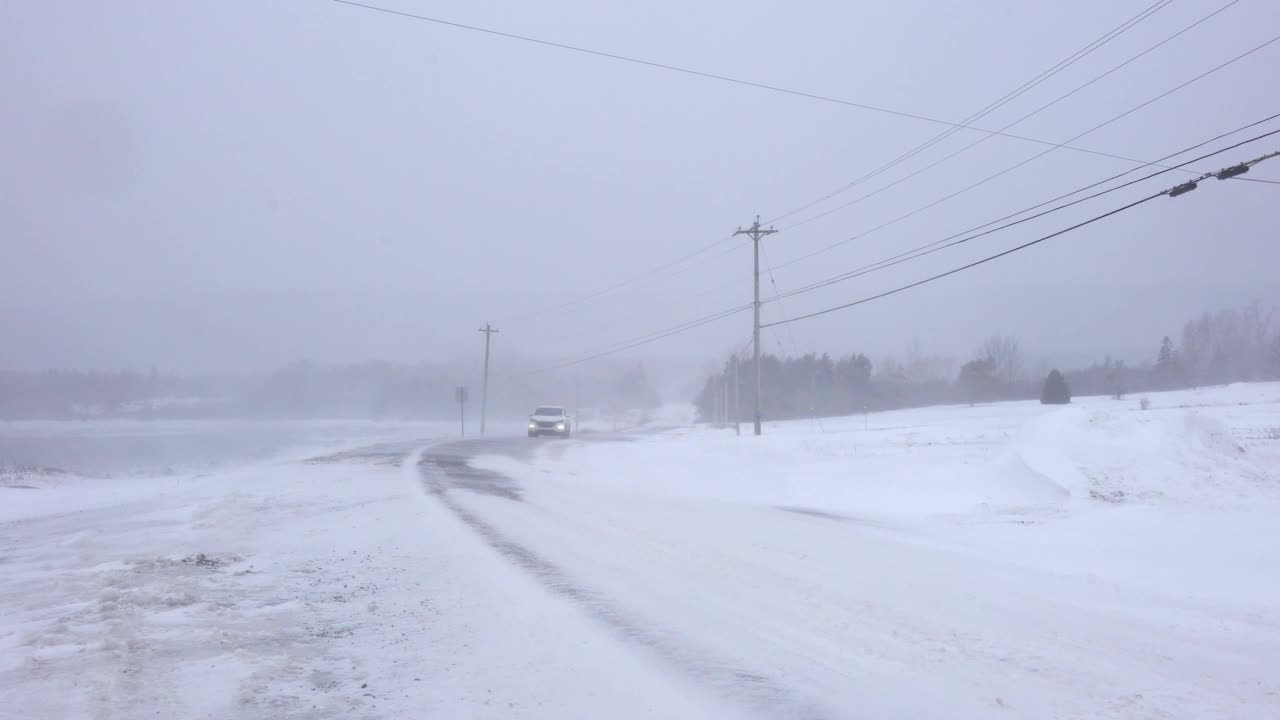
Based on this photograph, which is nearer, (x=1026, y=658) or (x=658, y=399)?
(x=1026, y=658)

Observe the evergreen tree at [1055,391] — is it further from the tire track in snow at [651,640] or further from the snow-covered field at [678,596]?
the tire track in snow at [651,640]

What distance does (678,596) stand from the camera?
858 cm

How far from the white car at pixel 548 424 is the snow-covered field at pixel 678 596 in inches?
1193

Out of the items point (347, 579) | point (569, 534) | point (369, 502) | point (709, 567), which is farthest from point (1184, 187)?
point (369, 502)

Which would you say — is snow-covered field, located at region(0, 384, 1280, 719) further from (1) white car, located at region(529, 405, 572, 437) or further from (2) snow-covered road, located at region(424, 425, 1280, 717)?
(1) white car, located at region(529, 405, 572, 437)

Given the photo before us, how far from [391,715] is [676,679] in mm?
1881

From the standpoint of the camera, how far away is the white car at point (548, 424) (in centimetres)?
4869

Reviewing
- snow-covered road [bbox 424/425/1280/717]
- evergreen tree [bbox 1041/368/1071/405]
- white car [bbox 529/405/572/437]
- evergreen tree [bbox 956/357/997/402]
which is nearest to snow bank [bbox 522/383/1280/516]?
snow-covered road [bbox 424/425/1280/717]

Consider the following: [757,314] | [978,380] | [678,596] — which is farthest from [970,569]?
[978,380]

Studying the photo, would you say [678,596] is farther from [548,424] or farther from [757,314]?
[548,424]

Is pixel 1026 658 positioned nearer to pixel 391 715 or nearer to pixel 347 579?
pixel 391 715

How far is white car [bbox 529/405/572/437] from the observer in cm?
4869

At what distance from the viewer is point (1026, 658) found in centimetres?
657

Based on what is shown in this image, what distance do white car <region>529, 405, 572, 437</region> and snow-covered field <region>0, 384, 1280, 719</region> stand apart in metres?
30.3
